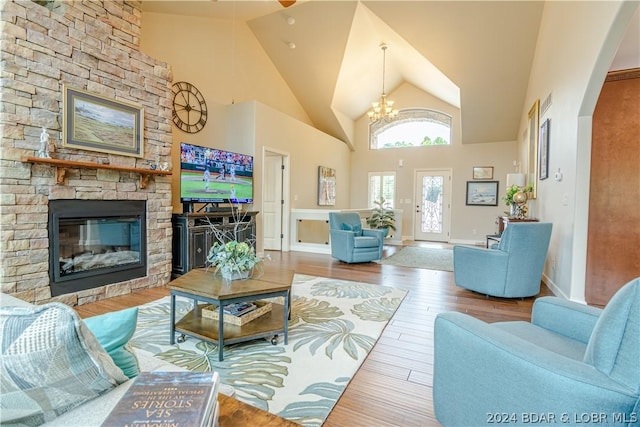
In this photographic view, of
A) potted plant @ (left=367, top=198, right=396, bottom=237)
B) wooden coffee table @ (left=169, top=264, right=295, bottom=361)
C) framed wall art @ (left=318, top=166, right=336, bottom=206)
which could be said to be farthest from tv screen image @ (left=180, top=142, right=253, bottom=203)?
potted plant @ (left=367, top=198, right=396, bottom=237)

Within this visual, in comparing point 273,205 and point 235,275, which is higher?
point 273,205

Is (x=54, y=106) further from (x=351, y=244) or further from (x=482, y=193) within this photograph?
(x=482, y=193)

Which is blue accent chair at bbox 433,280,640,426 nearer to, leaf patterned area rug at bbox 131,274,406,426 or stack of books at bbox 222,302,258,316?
leaf patterned area rug at bbox 131,274,406,426

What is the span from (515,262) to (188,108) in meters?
5.35

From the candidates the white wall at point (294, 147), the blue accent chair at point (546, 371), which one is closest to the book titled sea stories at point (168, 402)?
the blue accent chair at point (546, 371)

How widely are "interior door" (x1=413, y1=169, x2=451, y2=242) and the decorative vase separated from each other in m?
7.34

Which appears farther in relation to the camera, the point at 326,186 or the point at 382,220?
the point at 326,186

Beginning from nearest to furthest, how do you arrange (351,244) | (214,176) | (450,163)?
1. (214,176)
2. (351,244)
3. (450,163)

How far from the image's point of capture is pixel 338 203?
9.38 metres

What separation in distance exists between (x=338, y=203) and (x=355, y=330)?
682 centimetres

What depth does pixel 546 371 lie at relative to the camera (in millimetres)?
1011

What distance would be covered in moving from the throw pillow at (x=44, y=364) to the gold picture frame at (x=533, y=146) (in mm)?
6064

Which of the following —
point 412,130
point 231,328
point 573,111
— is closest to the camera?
point 231,328

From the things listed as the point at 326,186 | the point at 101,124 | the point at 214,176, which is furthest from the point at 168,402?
the point at 326,186
